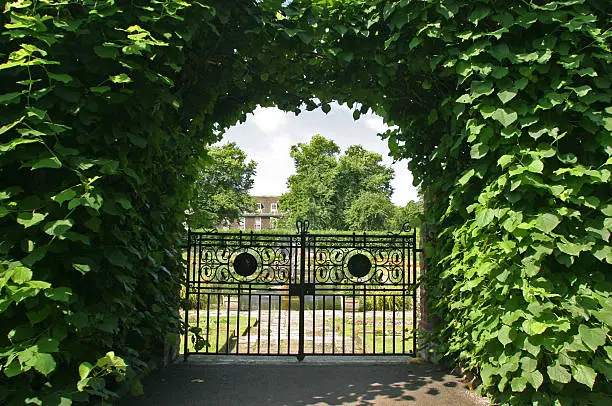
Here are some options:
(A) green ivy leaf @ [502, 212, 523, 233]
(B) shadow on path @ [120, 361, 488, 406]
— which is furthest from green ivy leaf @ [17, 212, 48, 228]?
(A) green ivy leaf @ [502, 212, 523, 233]

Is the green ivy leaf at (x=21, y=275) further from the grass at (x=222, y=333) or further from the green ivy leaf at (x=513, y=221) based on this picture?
the grass at (x=222, y=333)

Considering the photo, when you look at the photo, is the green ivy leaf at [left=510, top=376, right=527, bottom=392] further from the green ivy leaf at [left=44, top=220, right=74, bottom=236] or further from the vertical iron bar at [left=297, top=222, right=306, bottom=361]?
the green ivy leaf at [left=44, top=220, right=74, bottom=236]

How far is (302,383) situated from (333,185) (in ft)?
124

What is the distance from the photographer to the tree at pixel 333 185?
4000 centimetres

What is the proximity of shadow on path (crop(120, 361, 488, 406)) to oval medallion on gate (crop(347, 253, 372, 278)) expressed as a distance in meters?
1.18

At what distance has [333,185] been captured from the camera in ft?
138

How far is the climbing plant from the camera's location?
2.59 metres

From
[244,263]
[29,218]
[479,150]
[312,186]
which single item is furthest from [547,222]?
[312,186]

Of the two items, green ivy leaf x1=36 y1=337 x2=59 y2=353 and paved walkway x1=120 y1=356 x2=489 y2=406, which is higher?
green ivy leaf x1=36 y1=337 x2=59 y2=353

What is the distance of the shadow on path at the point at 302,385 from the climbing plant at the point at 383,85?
566mm

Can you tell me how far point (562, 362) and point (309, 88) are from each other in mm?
3733

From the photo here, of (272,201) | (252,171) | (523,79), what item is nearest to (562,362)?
(523,79)

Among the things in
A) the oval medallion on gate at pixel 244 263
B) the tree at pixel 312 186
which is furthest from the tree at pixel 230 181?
the oval medallion on gate at pixel 244 263

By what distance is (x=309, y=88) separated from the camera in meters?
5.05
